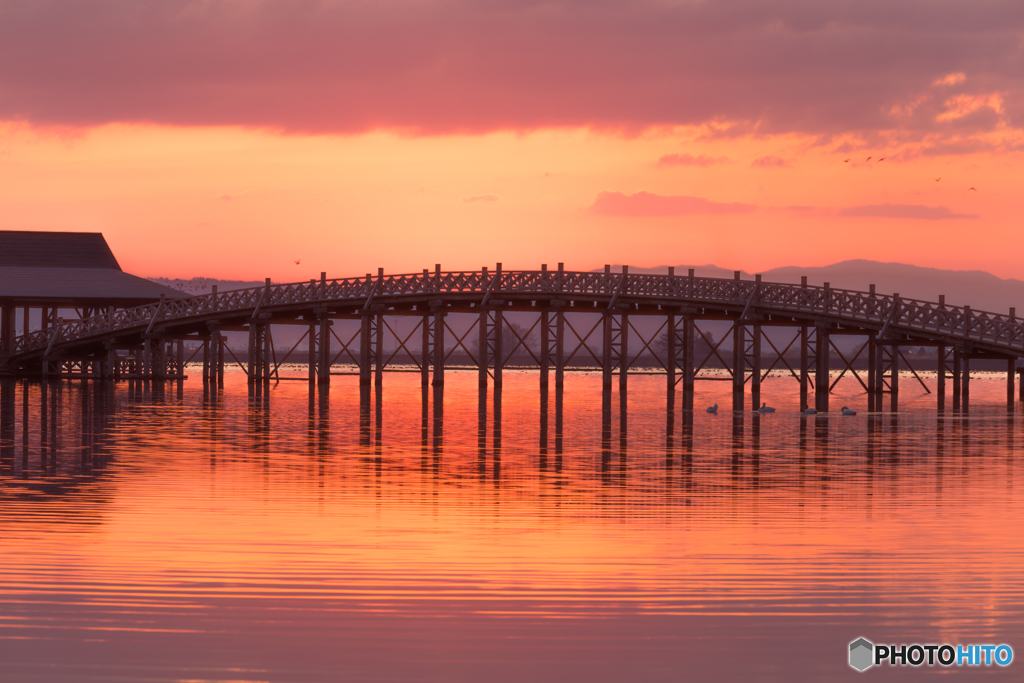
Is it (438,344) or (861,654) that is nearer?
(861,654)

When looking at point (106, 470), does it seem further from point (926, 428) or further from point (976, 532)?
point (926, 428)

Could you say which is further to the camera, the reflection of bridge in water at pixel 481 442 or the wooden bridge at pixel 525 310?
the wooden bridge at pixel 525 310

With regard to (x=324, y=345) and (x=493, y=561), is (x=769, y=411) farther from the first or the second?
(x=493, y=561)

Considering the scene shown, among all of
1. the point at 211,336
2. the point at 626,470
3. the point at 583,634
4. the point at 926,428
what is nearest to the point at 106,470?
the point at 626,470

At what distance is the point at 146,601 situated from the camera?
8.77 metres

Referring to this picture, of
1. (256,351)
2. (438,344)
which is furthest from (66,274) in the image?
(438,344)

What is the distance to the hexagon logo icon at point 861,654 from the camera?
7.32m

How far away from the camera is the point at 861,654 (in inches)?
294

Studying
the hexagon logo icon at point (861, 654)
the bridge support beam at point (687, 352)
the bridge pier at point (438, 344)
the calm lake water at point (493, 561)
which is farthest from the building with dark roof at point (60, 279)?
the hexagon logo icon at point (861, 654)

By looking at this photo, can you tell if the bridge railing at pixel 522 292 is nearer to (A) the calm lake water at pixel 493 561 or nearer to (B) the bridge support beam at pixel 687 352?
(B) the bridge support beam at pixel 687 352

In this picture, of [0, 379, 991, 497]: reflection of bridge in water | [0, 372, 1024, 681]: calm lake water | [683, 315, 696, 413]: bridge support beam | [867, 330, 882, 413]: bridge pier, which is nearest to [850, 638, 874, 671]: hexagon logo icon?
[0, 372, 1024, 681]: calm lake water

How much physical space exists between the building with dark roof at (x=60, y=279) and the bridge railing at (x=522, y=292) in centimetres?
132

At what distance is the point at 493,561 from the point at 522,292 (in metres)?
40.2

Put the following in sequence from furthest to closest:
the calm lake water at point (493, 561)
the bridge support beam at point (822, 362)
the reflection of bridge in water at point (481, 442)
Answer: the bridge support beam at point (822, 362) < the reflection of bridge in water at point (481, 442) < the calm lake water at point (493, 561)
